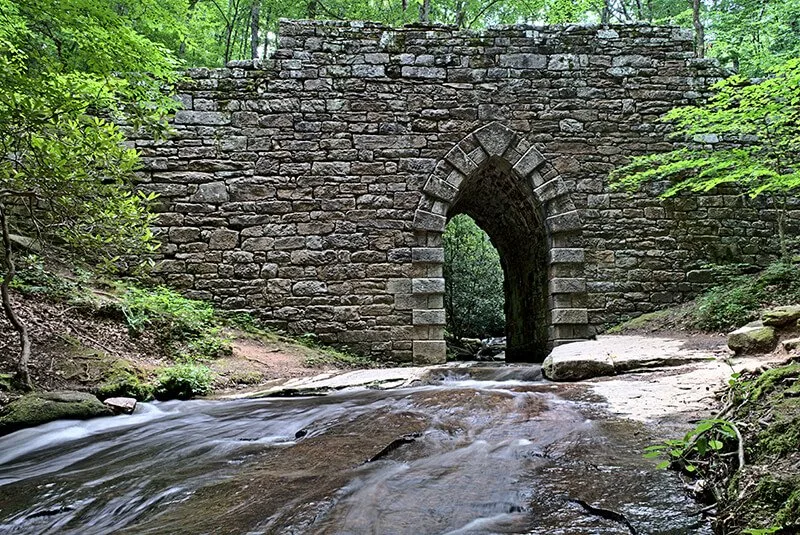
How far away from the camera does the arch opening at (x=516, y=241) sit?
8.48m

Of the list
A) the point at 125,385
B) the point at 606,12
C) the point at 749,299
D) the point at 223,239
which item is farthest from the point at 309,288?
the point at 606,12

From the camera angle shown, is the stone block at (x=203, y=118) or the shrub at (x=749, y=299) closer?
the shrub at (x=749, y=299)

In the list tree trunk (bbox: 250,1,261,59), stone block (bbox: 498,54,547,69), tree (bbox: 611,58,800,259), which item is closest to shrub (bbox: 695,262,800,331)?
tree (bbox: 611,58,800,259)

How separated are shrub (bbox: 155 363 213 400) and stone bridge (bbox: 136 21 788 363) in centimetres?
232

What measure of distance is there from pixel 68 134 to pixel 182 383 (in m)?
2.57

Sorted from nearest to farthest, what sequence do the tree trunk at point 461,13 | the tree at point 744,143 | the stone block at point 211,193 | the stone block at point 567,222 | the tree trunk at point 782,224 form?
the tree at point 744,143 < the tree trunk at point 782,224 < the stone block at point 211,193 < the stone block at point 567,222 < the tree trunk at point 461,13

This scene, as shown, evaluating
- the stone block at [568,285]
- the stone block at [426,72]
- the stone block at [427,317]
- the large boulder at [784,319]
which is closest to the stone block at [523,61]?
the stone block at [426,72]

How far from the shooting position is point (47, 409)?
4.06 metres

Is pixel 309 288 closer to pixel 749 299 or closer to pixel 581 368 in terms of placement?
pixel 581 368

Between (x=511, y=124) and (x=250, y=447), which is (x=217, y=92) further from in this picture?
(x=250, y=447)

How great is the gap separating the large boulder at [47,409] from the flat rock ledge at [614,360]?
13.2ft

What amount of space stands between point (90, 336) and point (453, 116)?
18.8ft

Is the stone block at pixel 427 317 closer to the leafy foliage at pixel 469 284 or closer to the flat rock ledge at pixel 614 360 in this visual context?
the flat rock ledge at pixel 614 360

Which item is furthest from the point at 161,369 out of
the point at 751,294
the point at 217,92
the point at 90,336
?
the point at 751,294
